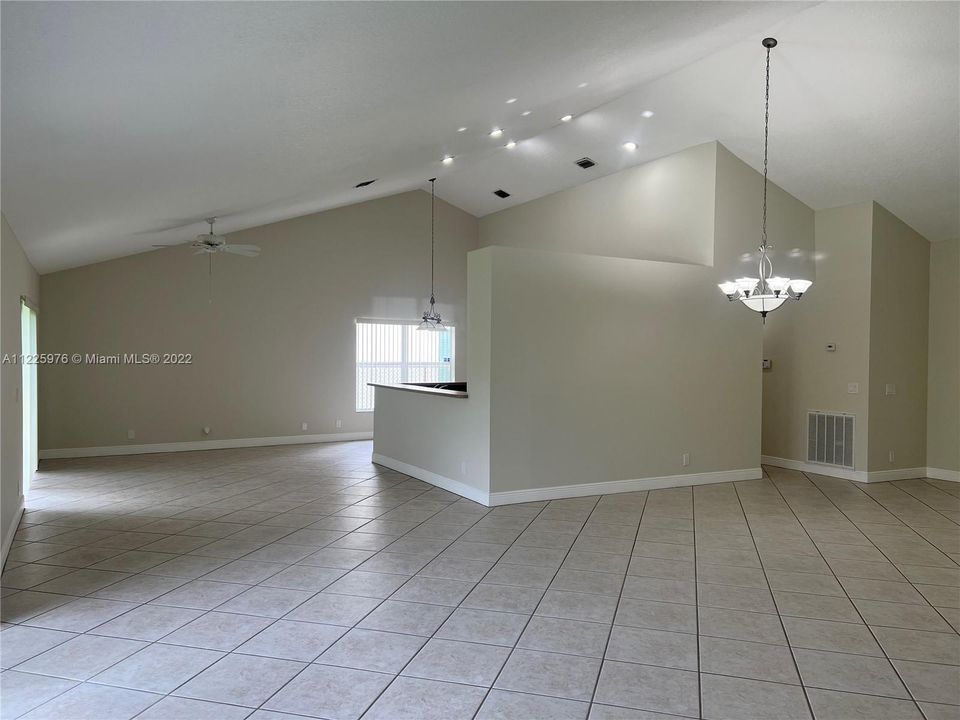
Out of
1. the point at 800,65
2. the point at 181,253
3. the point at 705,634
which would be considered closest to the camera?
the point at 705,634

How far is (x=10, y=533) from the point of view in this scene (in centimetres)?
431

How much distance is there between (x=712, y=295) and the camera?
21.9 feet

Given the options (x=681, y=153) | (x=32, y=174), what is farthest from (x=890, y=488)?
(x=32, y=174)

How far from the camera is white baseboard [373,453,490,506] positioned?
568 cm

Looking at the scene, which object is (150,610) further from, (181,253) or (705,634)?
(181,253)

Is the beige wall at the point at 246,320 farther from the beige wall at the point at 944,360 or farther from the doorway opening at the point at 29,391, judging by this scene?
the beige wall at the point at 944,360

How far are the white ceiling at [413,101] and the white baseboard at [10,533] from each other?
6.94 ft

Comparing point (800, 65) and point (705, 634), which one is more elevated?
point (800, 65)

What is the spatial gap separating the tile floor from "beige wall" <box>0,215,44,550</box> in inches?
13.8

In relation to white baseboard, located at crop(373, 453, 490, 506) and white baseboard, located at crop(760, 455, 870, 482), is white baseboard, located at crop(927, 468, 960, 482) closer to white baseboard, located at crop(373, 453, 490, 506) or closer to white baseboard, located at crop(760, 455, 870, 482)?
white baseboard, located at crop(760, 455, 870, 482)

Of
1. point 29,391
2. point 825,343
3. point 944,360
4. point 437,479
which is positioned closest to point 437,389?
point 437,479

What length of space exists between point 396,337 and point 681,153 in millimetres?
5212

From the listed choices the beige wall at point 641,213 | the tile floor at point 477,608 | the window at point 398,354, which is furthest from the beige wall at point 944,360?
the window at point 398,354

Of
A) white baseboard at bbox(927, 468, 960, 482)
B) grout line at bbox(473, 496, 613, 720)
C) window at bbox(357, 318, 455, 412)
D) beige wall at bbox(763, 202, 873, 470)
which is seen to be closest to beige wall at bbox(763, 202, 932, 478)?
beige wall at bbox(763, 202, 873, 470)
